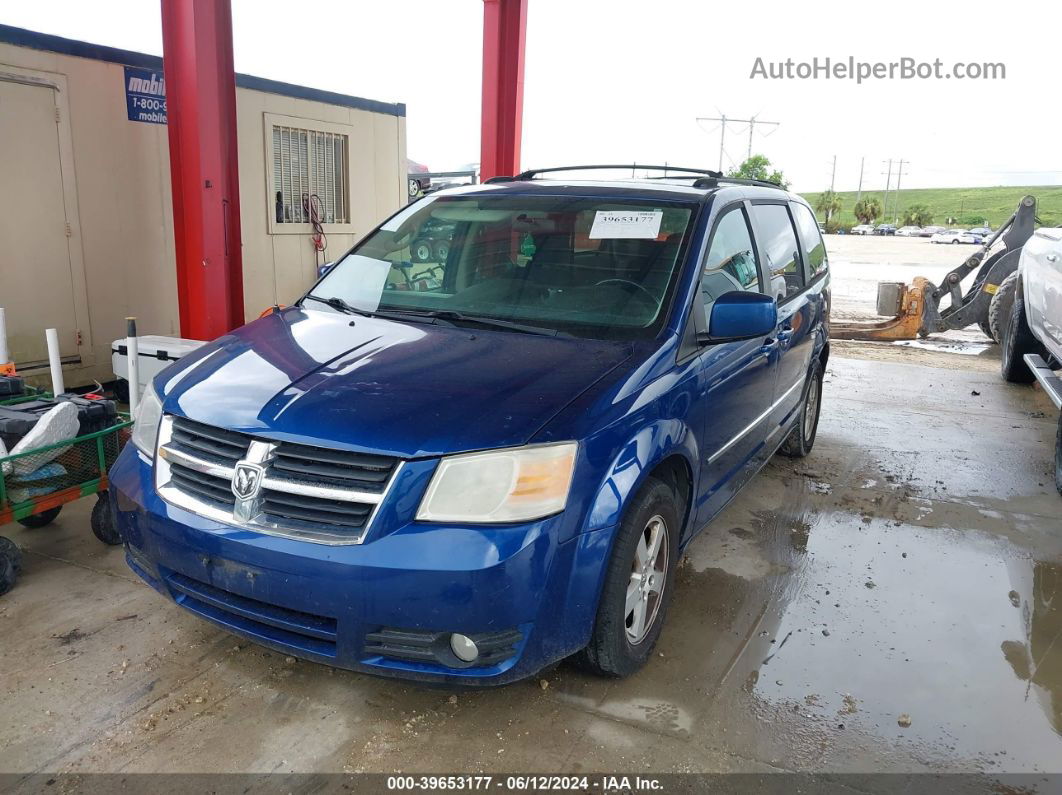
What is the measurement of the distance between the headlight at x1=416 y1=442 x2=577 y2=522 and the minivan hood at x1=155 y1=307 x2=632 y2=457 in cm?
5

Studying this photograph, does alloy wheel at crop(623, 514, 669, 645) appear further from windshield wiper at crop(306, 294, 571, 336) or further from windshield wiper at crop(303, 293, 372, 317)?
windshield wiper at crop(303, 293, 372, 317)

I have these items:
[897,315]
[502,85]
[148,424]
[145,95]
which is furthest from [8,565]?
[897,315]

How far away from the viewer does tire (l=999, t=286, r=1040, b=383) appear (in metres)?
7.97

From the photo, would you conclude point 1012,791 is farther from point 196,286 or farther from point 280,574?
point 196,286

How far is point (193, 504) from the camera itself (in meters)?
2.62

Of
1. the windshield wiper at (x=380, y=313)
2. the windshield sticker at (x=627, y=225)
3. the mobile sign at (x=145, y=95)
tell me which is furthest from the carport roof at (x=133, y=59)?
the windshield sticker at (x=627, y=225)

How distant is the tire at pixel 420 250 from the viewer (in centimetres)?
385

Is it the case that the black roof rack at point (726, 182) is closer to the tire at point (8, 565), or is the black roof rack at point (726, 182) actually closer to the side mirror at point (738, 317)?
the side mirror at point (738, 317)

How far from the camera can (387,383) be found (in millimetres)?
2713

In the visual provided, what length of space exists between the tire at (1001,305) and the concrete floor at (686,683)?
5.74 meters

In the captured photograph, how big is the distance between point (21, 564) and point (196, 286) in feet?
8.05

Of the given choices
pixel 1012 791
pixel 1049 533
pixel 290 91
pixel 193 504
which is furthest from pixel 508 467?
pixel 290 91

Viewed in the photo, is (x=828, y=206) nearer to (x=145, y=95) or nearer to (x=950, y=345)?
(x=950, y=345)

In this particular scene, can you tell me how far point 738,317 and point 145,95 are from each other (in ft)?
18.3
